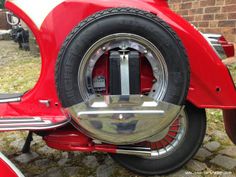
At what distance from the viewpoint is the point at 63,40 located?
2.06m

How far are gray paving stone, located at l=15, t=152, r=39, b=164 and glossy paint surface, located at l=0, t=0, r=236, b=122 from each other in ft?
2.30

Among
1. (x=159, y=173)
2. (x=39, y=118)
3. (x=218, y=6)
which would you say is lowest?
(x=159, y=173)

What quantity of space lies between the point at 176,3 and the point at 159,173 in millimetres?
3934

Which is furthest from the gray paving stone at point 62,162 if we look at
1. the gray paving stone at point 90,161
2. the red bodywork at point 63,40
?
the red bodywork at point 63,40

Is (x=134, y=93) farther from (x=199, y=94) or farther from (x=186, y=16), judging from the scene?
(x=186, y=16)

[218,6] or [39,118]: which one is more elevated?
[218,6]

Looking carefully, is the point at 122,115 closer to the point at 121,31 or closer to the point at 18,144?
the point at 121,31

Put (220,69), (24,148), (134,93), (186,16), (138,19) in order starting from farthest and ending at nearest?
(186,16)
(24,148)
(220,69)
(134,93)
(138,19)

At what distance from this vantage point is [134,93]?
196cm

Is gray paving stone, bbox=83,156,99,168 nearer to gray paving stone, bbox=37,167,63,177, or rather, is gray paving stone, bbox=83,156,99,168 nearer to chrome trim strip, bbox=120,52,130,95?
gray paving stone, bbox=37,167,63,177

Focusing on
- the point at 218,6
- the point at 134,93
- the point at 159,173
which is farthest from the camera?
the point at 218,6

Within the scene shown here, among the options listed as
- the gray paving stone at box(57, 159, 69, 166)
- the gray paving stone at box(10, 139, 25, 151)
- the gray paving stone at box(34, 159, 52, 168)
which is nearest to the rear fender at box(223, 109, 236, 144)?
the gray paving stone at box(57, 159, 69, 166)

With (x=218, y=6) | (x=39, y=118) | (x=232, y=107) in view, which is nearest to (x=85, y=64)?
(x=39, y=118)

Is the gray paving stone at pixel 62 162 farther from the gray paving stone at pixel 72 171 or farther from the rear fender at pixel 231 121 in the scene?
the rear fender at pixel 231 121
